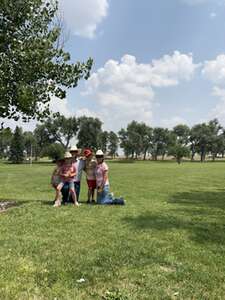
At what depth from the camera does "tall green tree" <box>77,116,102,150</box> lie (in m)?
117

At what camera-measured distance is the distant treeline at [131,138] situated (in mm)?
117438

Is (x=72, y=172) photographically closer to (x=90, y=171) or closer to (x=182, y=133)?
(x=90, y=171)

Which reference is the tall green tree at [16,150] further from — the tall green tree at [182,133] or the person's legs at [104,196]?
the person's legs at [104,196]

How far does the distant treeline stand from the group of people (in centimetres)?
9696

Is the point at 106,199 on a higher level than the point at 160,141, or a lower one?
lower

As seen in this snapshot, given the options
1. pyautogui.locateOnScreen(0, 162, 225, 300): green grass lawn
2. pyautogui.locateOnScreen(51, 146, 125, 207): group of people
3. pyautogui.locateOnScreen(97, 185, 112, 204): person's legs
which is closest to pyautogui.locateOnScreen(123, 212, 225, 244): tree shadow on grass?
pyautogui.locateOnScreen(0, 162, 225, 300): green grass lawn

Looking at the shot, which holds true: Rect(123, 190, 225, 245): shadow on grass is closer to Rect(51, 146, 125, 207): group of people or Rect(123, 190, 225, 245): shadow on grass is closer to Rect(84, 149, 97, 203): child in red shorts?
Rect(51, 146, 125, 207): group of people

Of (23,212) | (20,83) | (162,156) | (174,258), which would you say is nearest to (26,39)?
(20,83)

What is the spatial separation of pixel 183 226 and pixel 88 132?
10936 cm

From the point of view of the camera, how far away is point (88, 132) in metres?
118

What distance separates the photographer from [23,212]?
10617 mm

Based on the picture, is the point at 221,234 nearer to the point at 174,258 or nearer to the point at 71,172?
the point at 174,258

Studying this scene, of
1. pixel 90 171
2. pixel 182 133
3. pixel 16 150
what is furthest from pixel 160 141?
pixel 90 171

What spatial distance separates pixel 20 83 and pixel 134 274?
8913mm
